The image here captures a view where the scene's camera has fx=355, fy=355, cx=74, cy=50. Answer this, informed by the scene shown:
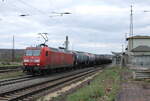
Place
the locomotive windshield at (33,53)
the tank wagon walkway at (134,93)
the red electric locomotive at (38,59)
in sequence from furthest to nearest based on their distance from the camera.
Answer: the locomotive windshield at (33,53) → the red electric locomotive at (38,59) → the tank wagon walkway at (134,93)

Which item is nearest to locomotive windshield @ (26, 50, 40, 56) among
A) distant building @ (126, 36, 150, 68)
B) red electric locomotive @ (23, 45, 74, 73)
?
red electric locomotive @ (23, 45, 74, 73)

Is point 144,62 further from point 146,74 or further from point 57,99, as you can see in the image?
point 57,99

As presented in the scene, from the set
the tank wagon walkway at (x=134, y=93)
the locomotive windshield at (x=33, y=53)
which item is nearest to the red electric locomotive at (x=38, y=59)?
the locomotive windshield at (x=33, y=53)

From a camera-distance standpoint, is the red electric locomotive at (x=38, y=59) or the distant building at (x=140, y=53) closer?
the red electric locomotive at (x=38, y=59)

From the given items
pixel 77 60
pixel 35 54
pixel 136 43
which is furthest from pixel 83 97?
pixel 136 43

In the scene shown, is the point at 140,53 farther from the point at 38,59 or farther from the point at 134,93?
the point at 134,93

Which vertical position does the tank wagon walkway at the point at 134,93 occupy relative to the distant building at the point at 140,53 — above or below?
Result: below

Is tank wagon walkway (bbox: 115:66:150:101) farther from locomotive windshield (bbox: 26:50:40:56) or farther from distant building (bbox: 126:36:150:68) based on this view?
distant building (bbox: 126:36:150:68)

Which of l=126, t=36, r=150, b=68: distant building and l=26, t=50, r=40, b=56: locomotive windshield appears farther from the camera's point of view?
l=126, t=36, r=150, b=68: distant building

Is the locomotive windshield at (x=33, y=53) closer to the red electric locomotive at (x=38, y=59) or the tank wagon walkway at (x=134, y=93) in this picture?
the red electric locomotive at (x=38, y=59)

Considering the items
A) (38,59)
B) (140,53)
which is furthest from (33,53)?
(140,53)

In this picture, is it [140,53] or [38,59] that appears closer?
[38,59]

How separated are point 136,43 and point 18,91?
7185cm

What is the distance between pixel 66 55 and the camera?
43.3 m
